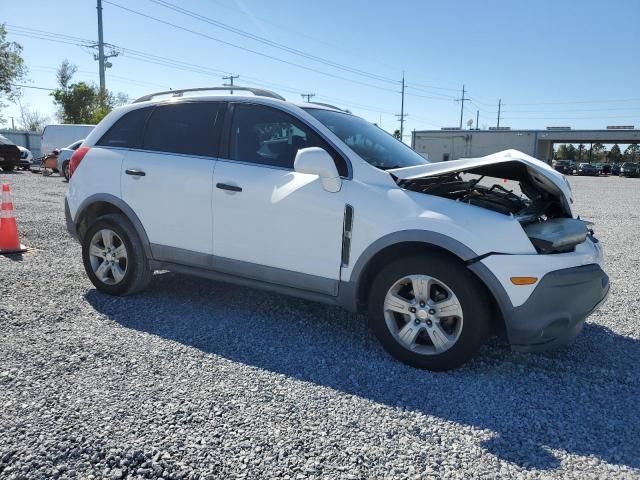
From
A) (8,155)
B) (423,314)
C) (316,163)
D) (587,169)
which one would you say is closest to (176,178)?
(316,163)

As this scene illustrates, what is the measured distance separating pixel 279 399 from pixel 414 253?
130 centimetres

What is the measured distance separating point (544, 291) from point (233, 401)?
197 cm

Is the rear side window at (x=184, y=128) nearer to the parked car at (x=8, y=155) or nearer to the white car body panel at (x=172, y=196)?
the white car body panel at (x=172, y=196)

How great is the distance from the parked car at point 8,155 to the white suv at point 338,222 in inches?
842

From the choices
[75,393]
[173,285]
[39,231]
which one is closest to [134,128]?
[173,285]

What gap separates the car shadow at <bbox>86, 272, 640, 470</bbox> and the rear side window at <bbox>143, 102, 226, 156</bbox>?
1.43 metres

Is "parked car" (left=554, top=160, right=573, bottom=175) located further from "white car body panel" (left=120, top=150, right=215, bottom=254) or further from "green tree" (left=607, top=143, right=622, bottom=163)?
"white car body panel" (left=120, top=150, right=215, bottom=254)

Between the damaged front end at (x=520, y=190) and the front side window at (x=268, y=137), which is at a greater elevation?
the front side window at (x=268, y=137)

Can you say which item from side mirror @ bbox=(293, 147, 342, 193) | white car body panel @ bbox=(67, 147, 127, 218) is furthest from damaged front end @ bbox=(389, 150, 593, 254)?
white car body panel @ bbox=(67, 147, 127, 218)

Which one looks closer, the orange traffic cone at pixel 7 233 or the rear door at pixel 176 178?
the rear door at pixel 176 178

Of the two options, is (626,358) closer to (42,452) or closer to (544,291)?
(544,291)

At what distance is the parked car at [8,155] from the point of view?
2245 centimetres

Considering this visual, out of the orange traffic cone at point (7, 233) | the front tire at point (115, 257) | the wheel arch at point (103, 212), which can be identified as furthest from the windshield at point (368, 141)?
the orange traffic cone at point (7, 233)

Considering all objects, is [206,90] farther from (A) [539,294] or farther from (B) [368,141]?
(A) [539,294]
